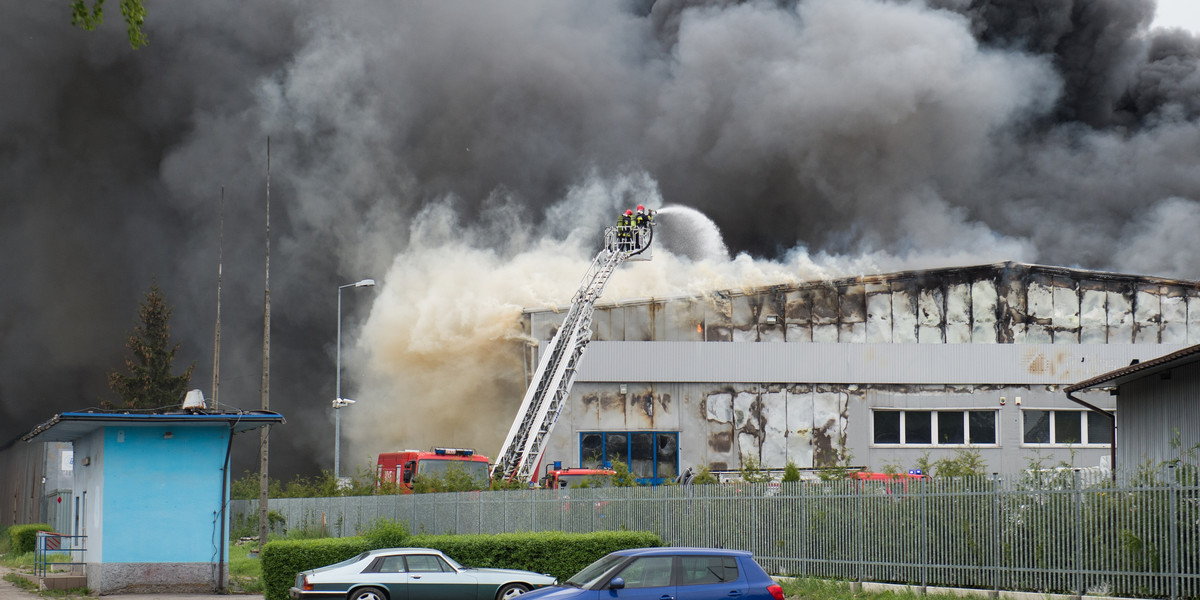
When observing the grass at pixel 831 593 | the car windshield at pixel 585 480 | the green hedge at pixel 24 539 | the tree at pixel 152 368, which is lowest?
the green hedge at pixel 24 539

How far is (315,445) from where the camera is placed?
64062 millimetres

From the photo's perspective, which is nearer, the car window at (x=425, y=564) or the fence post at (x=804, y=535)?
the car window at (x=425, y=564)

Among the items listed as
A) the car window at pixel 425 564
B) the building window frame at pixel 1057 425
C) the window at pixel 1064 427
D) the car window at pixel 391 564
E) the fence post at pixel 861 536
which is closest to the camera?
the car window at pixel 391 564

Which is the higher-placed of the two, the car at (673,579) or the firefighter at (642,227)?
the firefighter at (642,227)

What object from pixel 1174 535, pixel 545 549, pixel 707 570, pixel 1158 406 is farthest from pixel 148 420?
pixel 1158 406

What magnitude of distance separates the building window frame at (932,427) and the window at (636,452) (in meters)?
7.46

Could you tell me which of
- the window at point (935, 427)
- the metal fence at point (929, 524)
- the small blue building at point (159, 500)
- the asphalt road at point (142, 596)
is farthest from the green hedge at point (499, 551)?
the window at point (935, 427)

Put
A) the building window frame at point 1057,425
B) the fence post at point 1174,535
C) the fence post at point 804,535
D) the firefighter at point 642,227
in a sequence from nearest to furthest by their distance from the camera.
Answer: the fence post at point 1174,535
the fence post at point 804,535
the firefighter at point 642,227
the building window frame at point 1057,425

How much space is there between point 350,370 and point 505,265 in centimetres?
1146

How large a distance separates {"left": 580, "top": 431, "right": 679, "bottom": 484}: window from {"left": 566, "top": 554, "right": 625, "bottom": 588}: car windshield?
26606 millimetres

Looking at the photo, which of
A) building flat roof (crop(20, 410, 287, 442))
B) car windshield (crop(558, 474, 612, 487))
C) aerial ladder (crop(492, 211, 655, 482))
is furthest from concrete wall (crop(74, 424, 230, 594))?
aerial ladder (crop(492, 211, 655, 482))

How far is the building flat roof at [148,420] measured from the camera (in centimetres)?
2398

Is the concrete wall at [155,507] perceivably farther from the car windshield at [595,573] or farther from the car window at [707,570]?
the car window at [707,570]

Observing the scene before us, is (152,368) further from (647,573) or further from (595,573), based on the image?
(647,573)
